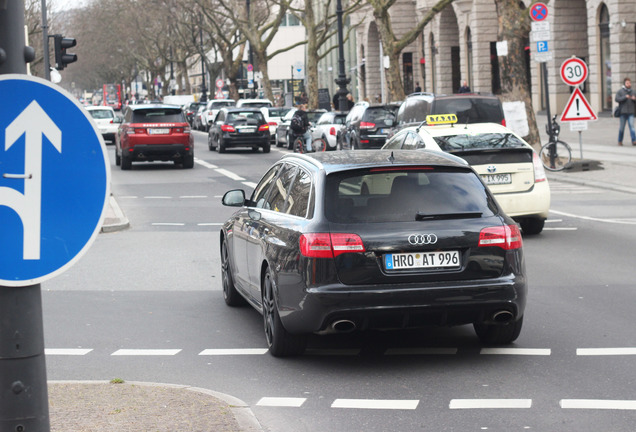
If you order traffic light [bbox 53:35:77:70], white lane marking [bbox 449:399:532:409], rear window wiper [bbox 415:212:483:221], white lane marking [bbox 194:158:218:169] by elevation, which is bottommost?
white lane marking [bbox 449:399:532:409]

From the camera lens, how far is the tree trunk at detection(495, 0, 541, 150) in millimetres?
28453

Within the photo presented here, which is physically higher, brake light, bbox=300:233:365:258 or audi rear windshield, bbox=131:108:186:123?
audi rear windshield, bbox=131:108:186:123

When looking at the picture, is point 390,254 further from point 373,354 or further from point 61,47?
point 61,47

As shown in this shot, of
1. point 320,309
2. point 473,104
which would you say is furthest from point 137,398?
point 473,104

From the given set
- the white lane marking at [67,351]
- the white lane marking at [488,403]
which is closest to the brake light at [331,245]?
the white lane marking at [488,403]

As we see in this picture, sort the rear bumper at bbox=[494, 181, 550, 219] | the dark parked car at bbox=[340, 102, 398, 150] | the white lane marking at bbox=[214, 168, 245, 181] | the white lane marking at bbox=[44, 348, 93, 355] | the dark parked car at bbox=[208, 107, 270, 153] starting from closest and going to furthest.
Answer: the white lane marking at bbox=[44, 348, 93, 355] → the rear bumper at bbox=[494, 181, 550, 219] → the white lane marking at bbox=[214, 168, 245, 181] → the dark parked car at bbox=[340, 102, 398, 150] → the dark parked car at bbox=[208, 107, 270, 153]

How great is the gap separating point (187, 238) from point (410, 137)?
3.42 metres

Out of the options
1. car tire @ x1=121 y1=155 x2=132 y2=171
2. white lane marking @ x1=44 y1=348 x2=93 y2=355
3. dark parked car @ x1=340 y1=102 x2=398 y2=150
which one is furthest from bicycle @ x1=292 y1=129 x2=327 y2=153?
white lane marking @ x1=44 y1=348 x2=93 y2=355

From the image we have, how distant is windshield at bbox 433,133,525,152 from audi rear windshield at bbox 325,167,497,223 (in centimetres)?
702

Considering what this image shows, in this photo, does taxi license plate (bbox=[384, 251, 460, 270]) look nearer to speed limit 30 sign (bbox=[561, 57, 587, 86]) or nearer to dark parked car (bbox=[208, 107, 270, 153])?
speed limit 30 sign (bbox=[561, 57, 587, 86])

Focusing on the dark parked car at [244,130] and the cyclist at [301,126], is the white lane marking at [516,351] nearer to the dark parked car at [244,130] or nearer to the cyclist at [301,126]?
the cyclist at [301,126]

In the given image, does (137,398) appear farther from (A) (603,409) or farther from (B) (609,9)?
(B) (609,9)

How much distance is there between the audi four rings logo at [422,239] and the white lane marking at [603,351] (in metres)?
1.33

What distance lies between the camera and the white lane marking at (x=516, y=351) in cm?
784
